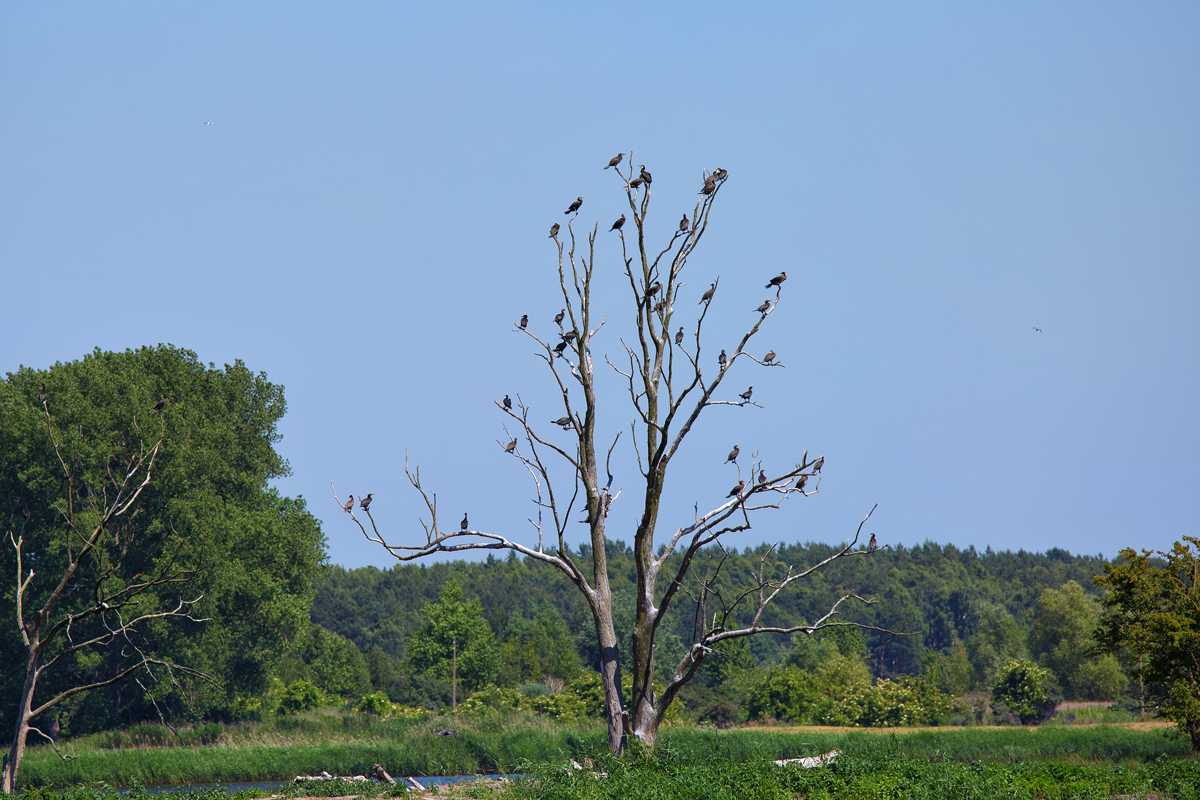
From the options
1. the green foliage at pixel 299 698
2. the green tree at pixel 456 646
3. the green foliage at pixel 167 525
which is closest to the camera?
the green foliage at pixel 167 525

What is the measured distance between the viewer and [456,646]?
55.5 meters

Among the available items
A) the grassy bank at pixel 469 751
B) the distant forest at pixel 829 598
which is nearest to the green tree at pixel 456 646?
the distant forest at pixel 829 598

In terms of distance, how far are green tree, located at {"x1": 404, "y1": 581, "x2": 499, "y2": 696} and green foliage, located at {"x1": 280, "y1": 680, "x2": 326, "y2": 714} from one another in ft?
17.5

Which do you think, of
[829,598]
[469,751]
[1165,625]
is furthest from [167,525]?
[829,598]

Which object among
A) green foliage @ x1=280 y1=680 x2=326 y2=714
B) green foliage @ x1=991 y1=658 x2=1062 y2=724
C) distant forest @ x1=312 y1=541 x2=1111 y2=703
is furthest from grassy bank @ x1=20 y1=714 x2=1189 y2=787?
distant forest @ x1=312 y1=541 x2=1111 y2=703

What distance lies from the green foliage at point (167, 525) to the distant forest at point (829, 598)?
26.2 meters

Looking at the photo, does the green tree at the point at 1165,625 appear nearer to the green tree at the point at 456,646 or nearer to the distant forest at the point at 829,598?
the green tree at the point at 456,646

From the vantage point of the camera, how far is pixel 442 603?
187 ft

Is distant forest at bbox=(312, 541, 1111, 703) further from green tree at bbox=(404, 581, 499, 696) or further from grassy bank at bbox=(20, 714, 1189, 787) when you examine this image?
grassy bank at bbox=(20, 714, 1189, 787)

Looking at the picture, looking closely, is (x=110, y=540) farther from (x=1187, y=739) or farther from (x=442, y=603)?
(x=1187, y=739)

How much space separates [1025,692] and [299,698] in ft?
Answer: 119

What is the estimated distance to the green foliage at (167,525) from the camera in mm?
38531

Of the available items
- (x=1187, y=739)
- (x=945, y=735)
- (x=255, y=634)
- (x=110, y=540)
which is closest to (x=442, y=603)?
(x=255, y=634)

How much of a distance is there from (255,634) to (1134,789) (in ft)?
111
